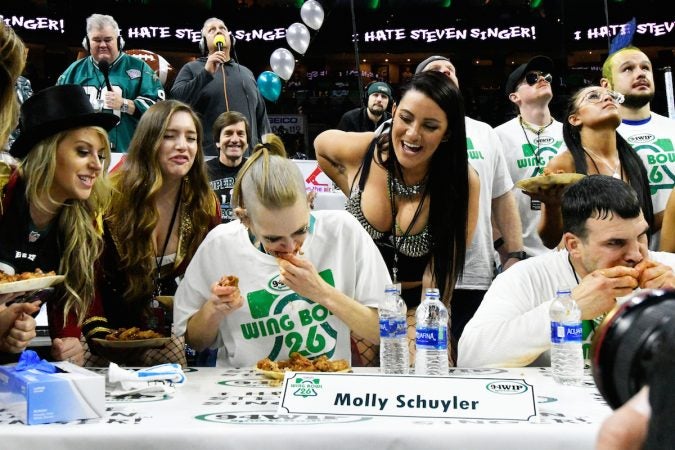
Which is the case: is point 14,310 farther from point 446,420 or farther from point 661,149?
point 661,149

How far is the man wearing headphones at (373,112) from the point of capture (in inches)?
241

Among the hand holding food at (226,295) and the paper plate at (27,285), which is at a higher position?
the paper plate at (27,285)

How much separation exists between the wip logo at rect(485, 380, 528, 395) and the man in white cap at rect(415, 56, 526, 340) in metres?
1.49

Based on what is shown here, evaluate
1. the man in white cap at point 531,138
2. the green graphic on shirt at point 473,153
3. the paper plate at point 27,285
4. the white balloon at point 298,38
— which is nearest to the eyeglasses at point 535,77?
the man in white cap at point 531,138

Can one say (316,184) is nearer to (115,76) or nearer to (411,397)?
(115,76)

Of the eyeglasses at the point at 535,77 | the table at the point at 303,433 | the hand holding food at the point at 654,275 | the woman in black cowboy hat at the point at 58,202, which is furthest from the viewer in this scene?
the eyeglasses at the point at 535,77

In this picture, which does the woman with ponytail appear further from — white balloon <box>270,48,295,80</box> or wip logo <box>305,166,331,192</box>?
white balloon <box>270,48,295,80</box>

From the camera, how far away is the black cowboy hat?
2.48 metres

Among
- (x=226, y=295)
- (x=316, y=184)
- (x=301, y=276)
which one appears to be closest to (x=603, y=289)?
(x=301, y=276)

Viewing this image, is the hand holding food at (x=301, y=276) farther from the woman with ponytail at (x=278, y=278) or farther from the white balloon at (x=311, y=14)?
the white balloon at (x=311, y=14)

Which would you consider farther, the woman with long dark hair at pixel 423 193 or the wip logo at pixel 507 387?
the woman with long dark hair at pixel 423 193

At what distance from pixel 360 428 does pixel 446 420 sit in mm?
189

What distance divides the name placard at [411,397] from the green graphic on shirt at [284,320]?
598mm

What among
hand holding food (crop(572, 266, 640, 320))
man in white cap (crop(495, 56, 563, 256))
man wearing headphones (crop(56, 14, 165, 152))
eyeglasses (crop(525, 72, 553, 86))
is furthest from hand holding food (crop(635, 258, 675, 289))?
man wearing headphones (crop(56, 14, 165, 152))
